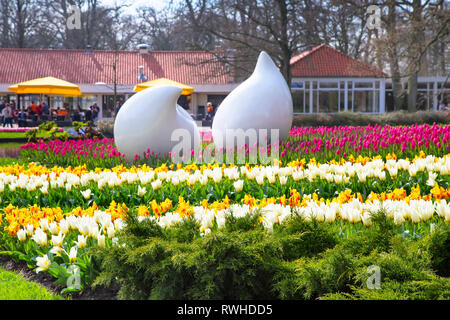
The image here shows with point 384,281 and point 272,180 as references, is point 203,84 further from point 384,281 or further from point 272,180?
point 384,281

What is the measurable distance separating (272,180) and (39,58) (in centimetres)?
3383

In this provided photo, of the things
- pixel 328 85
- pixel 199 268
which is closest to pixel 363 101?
pixel 328 85

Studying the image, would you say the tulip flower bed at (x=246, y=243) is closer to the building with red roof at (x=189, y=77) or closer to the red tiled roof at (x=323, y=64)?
the building with red roof at (x=189, y=77)

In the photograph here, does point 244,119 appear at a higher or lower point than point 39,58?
lower

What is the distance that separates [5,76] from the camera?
35312mm

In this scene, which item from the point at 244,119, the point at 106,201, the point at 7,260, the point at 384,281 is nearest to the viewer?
the point at 384,281

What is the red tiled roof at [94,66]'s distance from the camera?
118 feet

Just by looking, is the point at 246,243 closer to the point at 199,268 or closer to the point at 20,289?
the point at 199,268

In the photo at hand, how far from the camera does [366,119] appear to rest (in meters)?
23.2

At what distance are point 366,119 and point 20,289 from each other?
2077 centimetres

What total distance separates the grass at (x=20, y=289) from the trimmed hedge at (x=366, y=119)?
60.4ft

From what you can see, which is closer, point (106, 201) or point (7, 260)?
point (7, 260)

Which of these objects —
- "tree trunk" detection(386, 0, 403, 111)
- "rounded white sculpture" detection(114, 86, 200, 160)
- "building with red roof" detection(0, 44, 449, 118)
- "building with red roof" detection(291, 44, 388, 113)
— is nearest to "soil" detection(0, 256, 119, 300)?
"rounded white sculpture" detection(114, 86, 200, 160)
